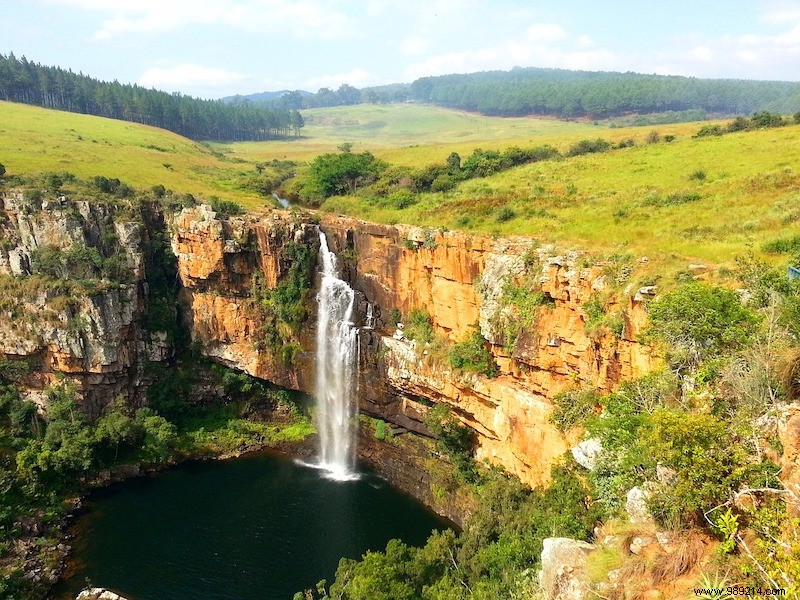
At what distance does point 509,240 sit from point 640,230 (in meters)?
6.94

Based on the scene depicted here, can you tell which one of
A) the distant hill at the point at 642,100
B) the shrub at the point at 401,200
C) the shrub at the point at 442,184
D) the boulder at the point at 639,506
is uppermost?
the distant hill at the point at 642,100

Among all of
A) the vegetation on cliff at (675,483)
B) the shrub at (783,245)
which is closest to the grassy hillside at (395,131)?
the shrub at (783,245)

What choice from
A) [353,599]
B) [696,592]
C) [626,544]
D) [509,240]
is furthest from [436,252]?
[696,592]

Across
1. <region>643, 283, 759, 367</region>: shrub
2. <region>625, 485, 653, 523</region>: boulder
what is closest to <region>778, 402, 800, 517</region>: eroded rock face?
Result: <region>625, 485, 653, 523</region>: boulder

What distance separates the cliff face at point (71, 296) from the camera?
114 ft

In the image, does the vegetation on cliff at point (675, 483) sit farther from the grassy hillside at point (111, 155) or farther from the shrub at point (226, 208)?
the grassy hillside at point (111, 155)

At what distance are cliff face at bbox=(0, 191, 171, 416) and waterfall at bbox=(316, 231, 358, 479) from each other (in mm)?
13770

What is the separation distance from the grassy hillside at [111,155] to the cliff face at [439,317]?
9.87 m

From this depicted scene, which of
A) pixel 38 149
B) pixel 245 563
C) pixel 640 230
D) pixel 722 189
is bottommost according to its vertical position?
pixel 245 563

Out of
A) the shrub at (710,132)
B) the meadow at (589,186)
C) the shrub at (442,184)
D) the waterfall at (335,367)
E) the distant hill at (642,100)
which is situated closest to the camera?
the meadow at (589,186)

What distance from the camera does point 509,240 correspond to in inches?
1161

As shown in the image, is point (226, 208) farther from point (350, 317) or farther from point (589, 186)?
point (589, 186)

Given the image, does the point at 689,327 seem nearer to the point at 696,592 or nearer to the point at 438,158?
the point at 696,592

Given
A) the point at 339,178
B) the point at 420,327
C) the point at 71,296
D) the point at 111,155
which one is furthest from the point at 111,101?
the point at 420,327
